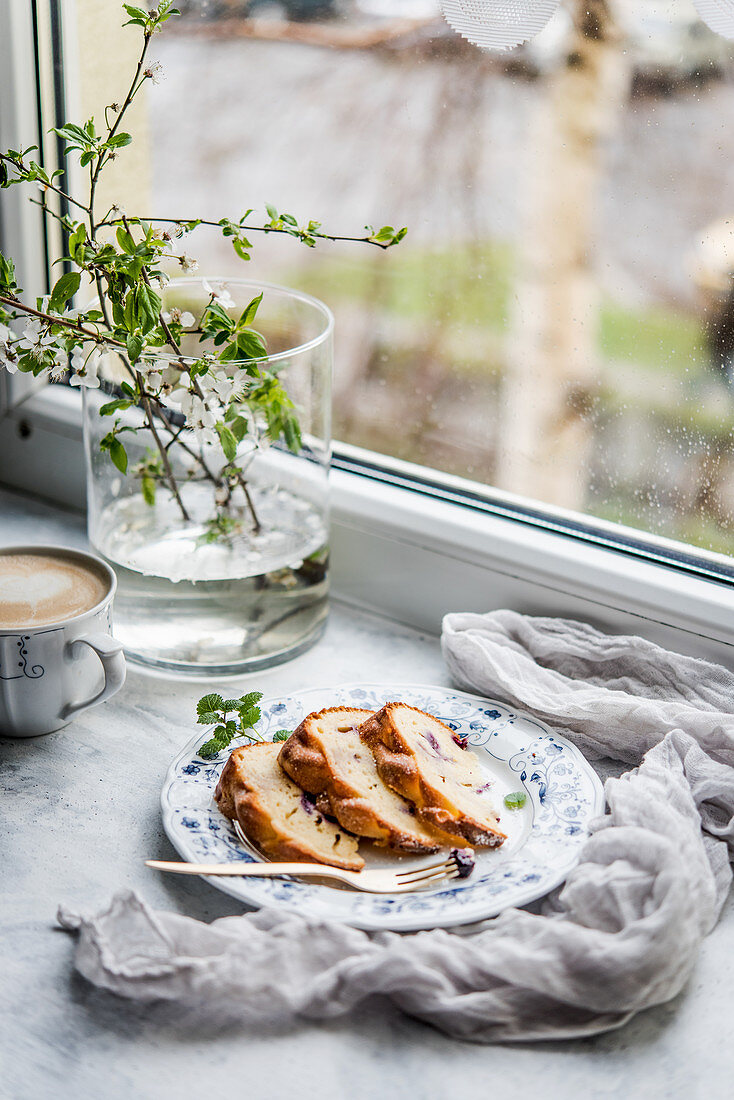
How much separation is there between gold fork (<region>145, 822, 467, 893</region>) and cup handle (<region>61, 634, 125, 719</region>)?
161mm

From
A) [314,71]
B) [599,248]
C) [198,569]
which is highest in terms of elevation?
[314,71]

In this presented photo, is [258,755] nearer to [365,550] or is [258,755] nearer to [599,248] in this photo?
[365,550]

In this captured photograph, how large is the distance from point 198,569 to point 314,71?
540 millimetres

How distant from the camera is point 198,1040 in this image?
0.62m

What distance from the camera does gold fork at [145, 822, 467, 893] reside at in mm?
700

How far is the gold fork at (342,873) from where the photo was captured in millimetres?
700

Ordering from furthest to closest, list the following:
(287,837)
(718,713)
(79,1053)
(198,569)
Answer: (198,569) < (718,713) < (287,837) < (79,1053)

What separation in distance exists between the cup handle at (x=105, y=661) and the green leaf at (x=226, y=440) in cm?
17

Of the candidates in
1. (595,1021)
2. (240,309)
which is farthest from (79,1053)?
(240,309)

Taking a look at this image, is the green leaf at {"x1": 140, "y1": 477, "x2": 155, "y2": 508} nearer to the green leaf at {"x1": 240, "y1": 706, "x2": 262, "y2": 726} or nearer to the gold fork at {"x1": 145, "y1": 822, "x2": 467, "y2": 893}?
the green leaf at {"x1": 240, "y1": 706, "x2": 262, "y2": 726}

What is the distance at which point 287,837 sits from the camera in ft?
2.36

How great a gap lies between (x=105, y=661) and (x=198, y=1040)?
11.8 inches

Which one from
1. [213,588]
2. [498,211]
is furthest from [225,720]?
[498,211]

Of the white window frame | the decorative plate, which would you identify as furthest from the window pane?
the decorative plate
